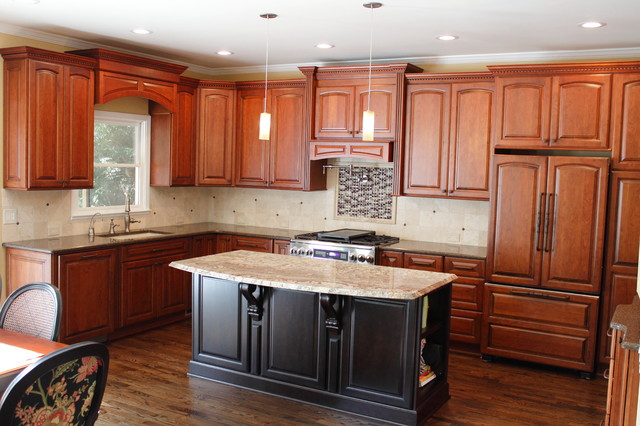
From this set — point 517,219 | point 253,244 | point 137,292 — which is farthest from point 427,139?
point 137,292

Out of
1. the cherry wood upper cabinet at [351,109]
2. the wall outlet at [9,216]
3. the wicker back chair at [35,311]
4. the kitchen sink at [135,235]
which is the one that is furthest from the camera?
the cherry wood upper cabinet at [351,109]

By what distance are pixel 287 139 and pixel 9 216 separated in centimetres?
261

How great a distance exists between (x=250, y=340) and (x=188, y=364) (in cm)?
84

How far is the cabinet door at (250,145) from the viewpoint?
6318 mm

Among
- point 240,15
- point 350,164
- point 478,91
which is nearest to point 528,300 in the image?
point 478,91

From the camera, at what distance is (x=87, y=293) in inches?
196

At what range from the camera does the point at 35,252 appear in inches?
188

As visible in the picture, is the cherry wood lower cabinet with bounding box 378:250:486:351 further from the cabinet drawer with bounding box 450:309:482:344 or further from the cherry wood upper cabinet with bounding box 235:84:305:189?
the cherry wood upper cabinet with bounding box 235:84:305:189

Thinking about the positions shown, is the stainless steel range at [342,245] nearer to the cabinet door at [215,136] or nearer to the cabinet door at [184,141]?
the cabinet door at [215,136]

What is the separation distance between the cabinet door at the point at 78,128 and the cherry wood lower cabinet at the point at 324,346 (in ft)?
5.14

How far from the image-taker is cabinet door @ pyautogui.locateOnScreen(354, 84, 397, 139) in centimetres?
558

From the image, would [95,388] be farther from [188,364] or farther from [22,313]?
[188,364]

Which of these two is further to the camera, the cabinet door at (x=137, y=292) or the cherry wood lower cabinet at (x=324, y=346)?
the cabinet door at (x=137, y=292)

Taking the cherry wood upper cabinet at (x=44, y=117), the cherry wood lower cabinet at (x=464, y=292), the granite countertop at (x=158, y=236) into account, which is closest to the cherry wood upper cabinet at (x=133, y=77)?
the cherry wood upper cabinet at (x=44, y=117)
